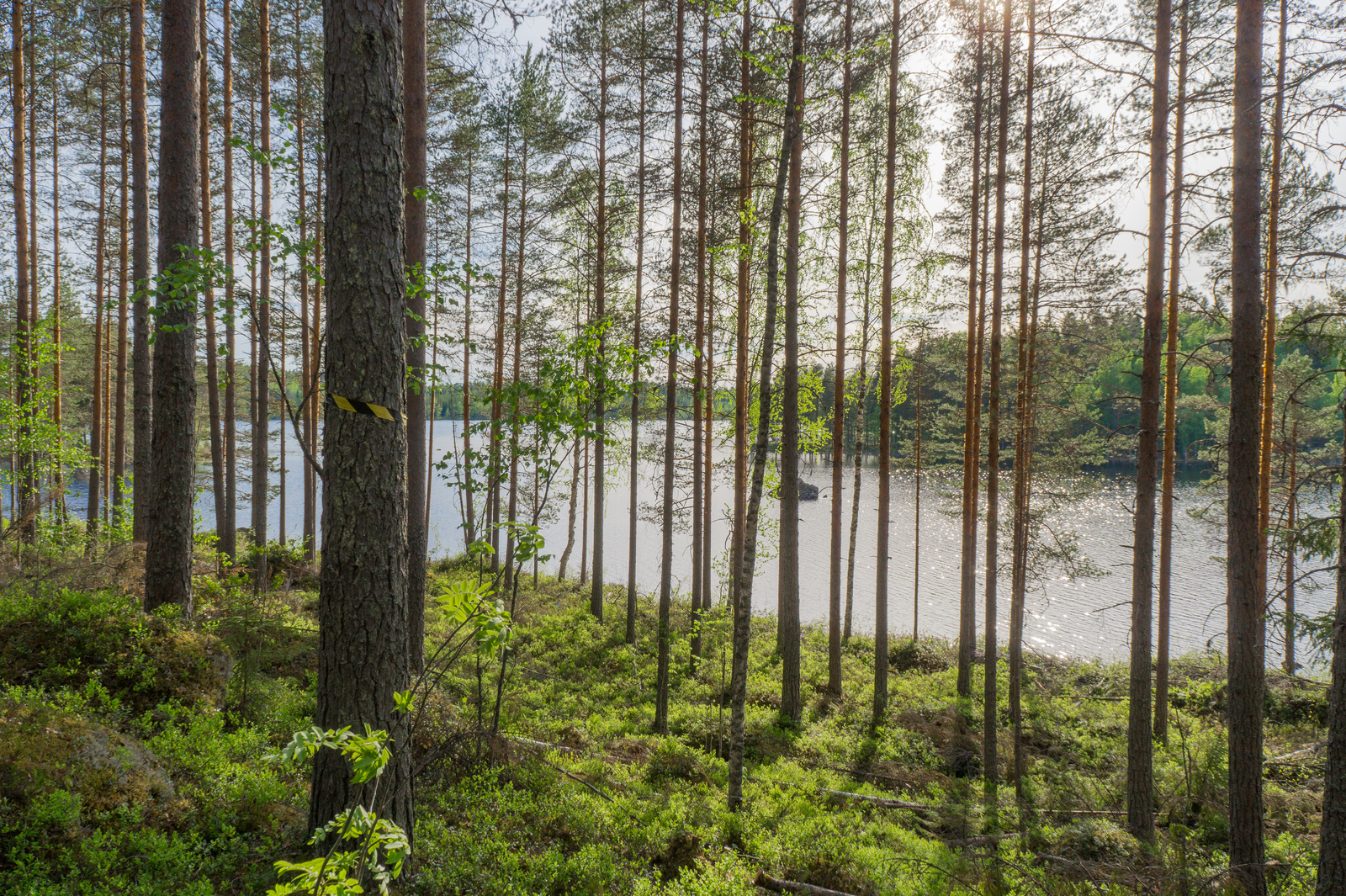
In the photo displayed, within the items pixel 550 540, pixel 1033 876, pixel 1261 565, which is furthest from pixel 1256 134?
pixel 550 540

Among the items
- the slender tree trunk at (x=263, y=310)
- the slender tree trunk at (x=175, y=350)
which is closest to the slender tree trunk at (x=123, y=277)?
the slender tree trunk at (x=263, y=310)

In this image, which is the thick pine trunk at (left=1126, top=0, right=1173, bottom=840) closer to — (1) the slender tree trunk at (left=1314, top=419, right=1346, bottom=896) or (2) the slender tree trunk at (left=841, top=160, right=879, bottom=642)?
(1) the slender tree trunk at (left=1314, top=419, right=1346, bottom=896)

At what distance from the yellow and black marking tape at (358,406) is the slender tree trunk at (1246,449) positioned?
245 inches

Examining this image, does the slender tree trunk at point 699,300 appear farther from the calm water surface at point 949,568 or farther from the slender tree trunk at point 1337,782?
the slender tree trunk at point 1337,782

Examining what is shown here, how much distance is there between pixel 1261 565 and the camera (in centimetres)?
1002

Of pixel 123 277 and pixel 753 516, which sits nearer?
pixel 753 516

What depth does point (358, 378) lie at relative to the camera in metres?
2.80

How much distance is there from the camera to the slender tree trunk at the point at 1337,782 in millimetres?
3348

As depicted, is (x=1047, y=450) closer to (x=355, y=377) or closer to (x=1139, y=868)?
(x=1139, y=868)

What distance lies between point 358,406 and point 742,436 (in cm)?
873

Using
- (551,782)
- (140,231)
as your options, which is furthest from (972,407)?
(140,231)

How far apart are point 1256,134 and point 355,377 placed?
679 centimetres

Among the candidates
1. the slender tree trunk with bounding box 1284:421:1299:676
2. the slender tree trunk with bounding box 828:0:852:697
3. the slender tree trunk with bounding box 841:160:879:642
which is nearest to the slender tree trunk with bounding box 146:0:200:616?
the slender tree trunk with bounding box 828:0:852:697

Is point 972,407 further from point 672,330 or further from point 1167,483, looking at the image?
point 672,330
